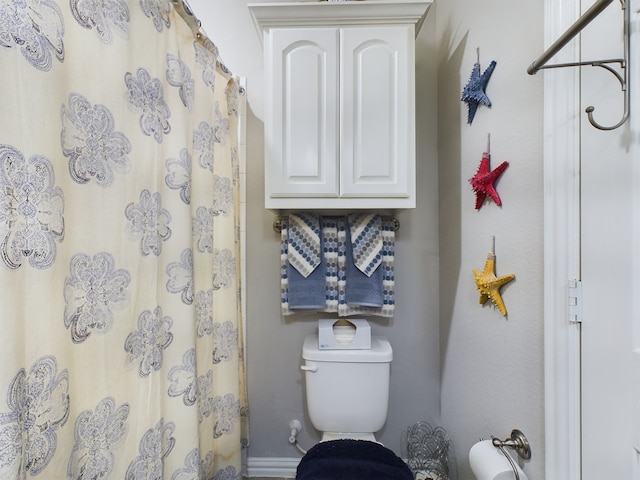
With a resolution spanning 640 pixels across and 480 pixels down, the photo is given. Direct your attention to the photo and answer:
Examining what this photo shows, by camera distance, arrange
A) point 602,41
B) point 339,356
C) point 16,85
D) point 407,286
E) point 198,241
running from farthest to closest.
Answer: point 407,286, point 339,356, point 198,241, point 602,41, point 16,85

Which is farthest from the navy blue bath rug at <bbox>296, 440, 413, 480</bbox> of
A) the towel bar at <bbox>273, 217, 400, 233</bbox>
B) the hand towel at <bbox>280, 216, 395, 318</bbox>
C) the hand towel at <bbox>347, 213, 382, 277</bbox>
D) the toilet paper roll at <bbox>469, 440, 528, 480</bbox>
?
the towel bar at <bbox>273, 217, 400, 233</bbox>

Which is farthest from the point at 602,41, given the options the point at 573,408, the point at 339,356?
the point at 339,356

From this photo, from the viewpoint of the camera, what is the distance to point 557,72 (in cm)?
71

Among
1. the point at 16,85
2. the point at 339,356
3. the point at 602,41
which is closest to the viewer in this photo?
the point at 16,85

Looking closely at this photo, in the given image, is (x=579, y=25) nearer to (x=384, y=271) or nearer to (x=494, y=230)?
(x=494, y=230)

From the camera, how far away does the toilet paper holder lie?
804 millimetres

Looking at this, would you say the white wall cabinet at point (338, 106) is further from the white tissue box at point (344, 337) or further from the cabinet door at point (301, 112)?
the white tissue box at point (344, 337)

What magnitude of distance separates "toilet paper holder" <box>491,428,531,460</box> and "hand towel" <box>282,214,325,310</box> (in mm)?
795

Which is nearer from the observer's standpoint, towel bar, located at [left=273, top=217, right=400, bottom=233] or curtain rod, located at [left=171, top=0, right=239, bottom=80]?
curtain rod, located at [left=171, top=0, right=239, bottom=80]

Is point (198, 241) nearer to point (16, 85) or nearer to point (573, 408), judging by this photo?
point (16, 85)

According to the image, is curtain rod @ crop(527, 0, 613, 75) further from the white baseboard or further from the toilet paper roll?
the white baseboard

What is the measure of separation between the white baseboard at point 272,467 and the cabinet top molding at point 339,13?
6.43ft

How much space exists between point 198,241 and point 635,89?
3.63 feet

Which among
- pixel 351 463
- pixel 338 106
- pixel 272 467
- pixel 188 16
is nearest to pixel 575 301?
pixel 351 463
